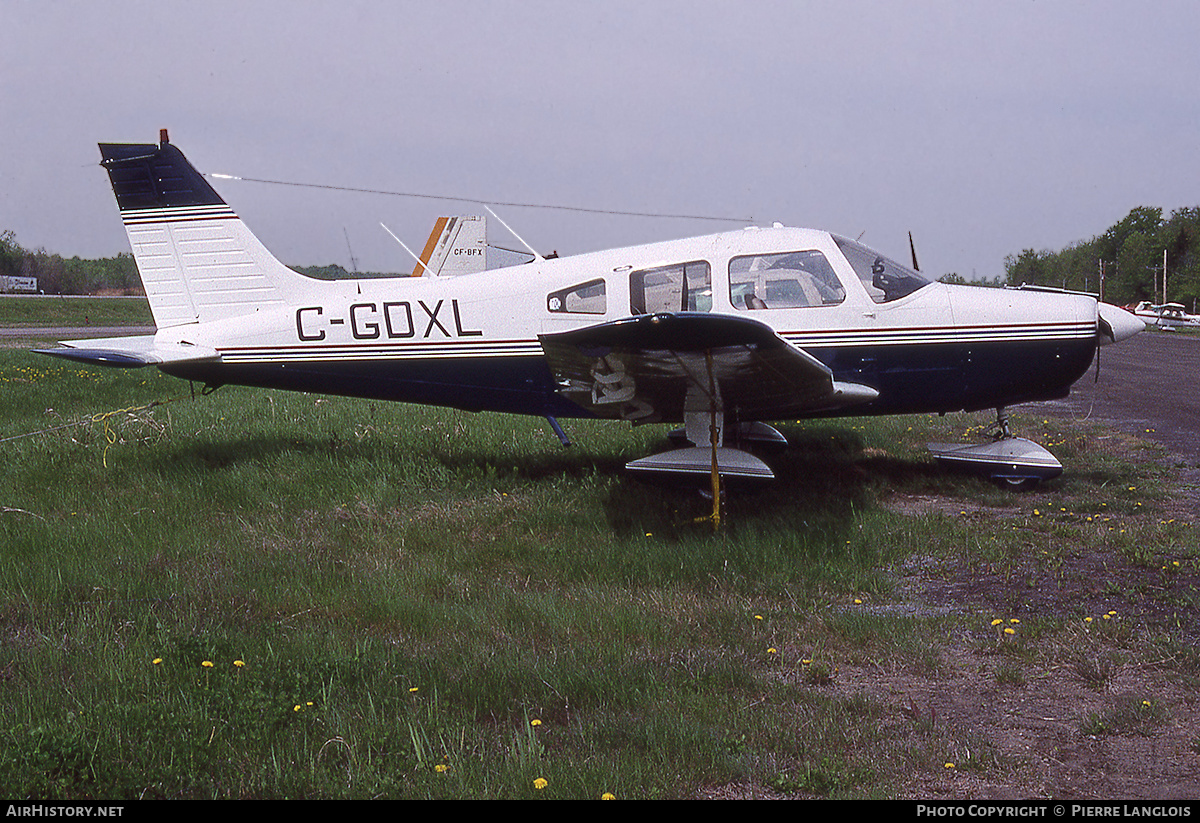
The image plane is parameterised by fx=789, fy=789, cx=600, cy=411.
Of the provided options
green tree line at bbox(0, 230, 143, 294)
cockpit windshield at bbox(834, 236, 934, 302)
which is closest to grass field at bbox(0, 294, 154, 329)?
green tree line at bbox(0, 230, 143, 294)

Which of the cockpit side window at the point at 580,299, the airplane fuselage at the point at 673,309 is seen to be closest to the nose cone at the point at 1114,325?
the airplane fuselage at the point at 673,309

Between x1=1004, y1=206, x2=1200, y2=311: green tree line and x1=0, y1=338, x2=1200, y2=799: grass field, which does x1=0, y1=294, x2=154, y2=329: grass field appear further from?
x1=1004, y1=206, x2=1200, y2=311: green tree line

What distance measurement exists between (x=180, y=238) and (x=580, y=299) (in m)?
4.17

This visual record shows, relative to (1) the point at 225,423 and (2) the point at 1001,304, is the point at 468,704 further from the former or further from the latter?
(1) the point at 225,423

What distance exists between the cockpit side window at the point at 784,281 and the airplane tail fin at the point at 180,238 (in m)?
4.45

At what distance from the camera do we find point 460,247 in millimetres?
17984

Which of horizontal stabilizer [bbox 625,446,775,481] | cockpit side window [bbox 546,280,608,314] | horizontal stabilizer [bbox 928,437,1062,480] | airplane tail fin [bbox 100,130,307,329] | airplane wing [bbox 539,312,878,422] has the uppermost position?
airplane tail fin [bbox 100,130,307,329]

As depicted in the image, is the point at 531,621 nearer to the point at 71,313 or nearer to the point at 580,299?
the point at 580,299

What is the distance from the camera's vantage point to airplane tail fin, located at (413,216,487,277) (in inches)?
701

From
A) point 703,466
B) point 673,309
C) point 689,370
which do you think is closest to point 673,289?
point 673,309

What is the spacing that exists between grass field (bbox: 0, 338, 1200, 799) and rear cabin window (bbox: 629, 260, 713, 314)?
1605 millimetres

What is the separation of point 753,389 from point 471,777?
12.5ft

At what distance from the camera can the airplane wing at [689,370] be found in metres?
4.93

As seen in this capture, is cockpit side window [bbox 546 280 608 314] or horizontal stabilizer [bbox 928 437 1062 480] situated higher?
cockpit side window [bbox 546 280 608 314]
